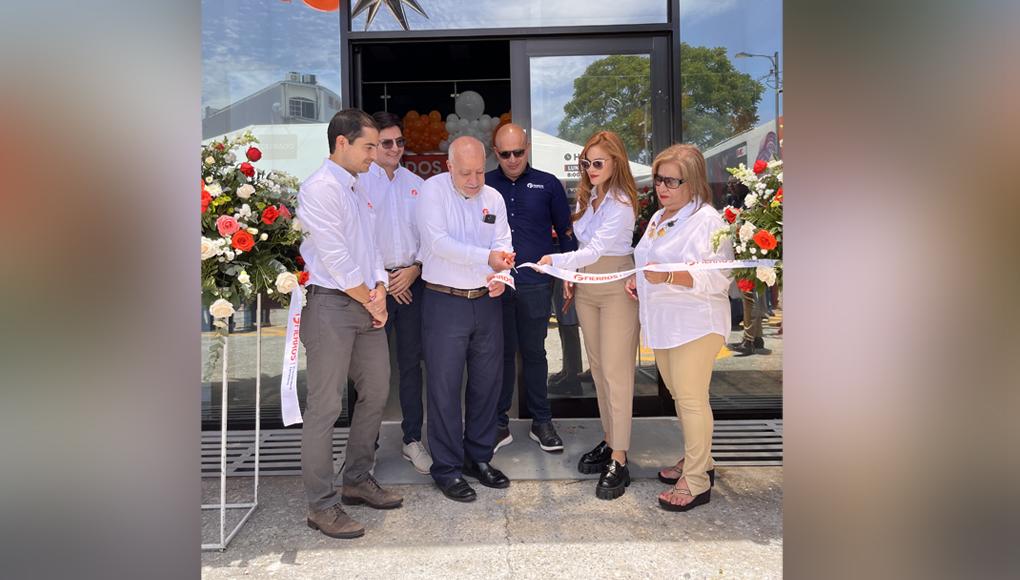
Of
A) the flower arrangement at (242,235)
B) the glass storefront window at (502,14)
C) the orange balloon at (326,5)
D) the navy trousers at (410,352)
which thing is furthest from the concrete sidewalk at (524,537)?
the orange balloon at (326,5)

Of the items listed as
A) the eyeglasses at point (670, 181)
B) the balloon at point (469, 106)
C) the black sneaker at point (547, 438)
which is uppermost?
the balloon at point (469, 106)

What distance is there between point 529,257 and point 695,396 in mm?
1515

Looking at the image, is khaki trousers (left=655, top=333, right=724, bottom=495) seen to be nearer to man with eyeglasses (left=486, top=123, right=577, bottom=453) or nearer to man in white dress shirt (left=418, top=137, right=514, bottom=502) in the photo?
man in white dress shirt (left=418, top=137, right=514, bottom=502)

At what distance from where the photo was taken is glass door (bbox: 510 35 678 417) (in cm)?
528

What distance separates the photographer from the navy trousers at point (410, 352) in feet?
14.3

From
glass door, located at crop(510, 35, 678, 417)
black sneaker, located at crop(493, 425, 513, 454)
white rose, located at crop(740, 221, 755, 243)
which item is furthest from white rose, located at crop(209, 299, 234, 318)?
glass door, located at crop(510, 35, 678, 417)

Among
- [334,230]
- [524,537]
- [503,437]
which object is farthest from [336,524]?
[503,437]

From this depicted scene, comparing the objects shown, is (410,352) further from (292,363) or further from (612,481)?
(612,481)

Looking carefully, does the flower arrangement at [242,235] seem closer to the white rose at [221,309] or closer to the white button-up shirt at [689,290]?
the white rose at [221,309]

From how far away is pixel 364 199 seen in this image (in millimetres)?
3594
